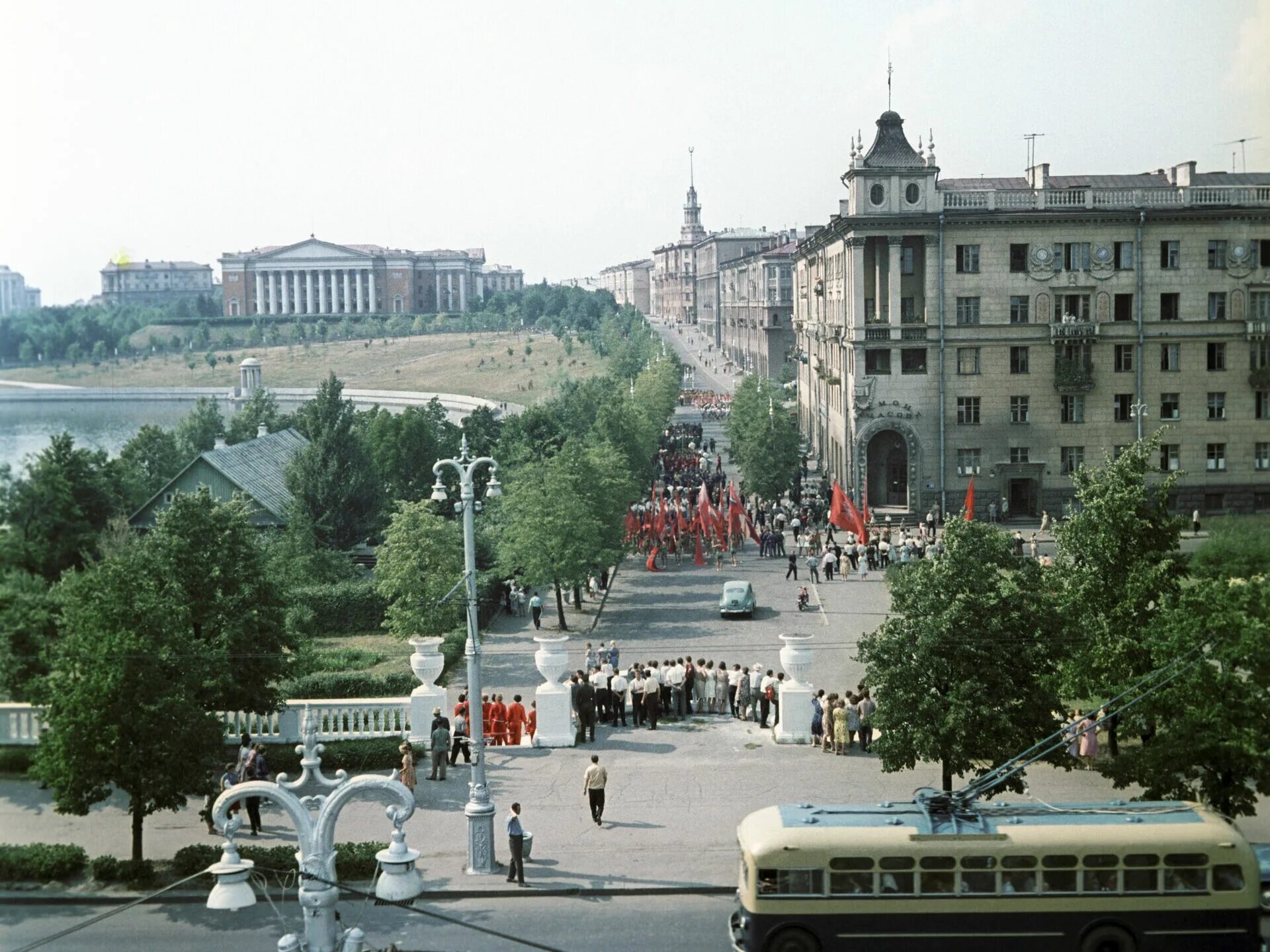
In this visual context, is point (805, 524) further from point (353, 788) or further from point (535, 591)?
point (353, 788)

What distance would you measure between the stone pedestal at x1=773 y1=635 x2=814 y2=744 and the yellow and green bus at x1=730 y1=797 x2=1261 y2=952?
1000cm

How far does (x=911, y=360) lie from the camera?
54750mm

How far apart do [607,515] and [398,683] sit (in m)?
14.3

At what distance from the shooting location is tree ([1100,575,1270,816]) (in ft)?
62.5

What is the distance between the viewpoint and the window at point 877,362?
54.9 metres

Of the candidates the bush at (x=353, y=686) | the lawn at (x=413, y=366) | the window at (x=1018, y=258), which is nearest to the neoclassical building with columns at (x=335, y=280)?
the lawn at (x=413, y=366)

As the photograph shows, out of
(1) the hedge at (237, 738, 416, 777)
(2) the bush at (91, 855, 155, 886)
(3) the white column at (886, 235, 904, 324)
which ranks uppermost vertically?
(3) the white column at (886, 235, 904, 324)

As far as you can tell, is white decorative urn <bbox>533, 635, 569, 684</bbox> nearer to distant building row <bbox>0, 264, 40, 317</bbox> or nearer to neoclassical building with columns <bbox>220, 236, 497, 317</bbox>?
distant building row <bbox>0, 264, 40, 317</bbox>

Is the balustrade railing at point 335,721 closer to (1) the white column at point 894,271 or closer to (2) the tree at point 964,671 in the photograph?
(2) the tree at point 964,671

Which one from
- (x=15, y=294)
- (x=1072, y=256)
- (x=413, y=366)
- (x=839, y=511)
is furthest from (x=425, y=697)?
(x=413, y=366)

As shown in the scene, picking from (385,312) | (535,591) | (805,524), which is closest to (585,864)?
(535,591)

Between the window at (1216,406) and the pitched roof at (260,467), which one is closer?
the pitched roof at (260,467)

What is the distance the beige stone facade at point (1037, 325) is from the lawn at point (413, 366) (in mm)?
47064

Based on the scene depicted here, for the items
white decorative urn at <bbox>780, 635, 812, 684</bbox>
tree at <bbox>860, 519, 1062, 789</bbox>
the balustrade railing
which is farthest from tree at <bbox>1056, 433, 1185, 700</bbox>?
the balustrade railing
